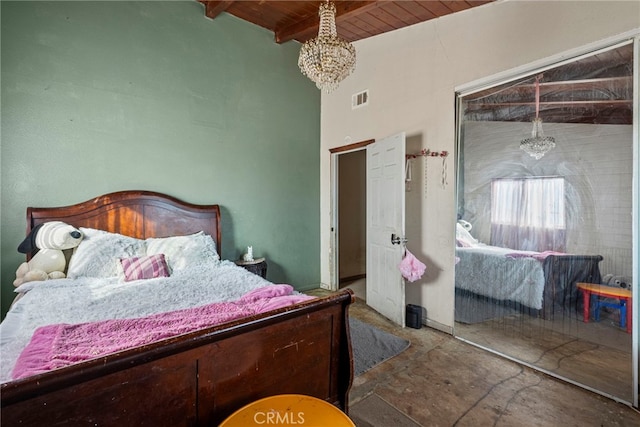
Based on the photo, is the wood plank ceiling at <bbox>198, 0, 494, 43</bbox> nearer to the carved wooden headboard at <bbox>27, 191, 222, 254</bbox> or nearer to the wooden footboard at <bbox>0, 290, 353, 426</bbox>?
the carved wooden headboard at <bbox>27, 191, 222, 254</bbox>

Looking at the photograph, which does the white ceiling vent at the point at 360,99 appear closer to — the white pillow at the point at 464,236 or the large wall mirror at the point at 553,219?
the large wall mirror at the point at 553,219

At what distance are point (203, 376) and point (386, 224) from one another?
2575 mm

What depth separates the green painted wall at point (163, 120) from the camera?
2.57m

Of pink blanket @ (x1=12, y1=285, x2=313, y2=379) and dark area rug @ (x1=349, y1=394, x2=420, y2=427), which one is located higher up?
pink blanket @ (x1=12, y1=285, x2=313, y2=379)

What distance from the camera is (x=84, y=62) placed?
2.80 meters

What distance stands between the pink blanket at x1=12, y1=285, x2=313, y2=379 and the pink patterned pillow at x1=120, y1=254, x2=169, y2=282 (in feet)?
3.29

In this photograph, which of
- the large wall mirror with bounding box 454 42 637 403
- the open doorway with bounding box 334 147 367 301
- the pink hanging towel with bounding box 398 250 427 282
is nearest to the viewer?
the large wall mirror with bounding box 454 42 637 403

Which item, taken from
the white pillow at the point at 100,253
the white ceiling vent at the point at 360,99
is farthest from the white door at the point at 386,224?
the white pillow at the point at 100,253

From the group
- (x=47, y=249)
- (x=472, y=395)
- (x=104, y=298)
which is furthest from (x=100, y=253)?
(x=472, y=395)

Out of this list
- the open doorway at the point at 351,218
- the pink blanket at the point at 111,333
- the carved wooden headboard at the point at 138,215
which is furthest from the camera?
the open doorway at the point at 351,218

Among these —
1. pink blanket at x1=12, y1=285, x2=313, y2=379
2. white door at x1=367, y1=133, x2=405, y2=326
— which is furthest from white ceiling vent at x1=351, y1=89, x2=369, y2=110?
pink blanket at x1=12, y1=285, x2=313, y2=379

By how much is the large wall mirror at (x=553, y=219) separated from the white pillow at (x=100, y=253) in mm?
3192

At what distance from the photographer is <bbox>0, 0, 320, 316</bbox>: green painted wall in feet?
8.44

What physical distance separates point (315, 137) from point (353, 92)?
858 mm
